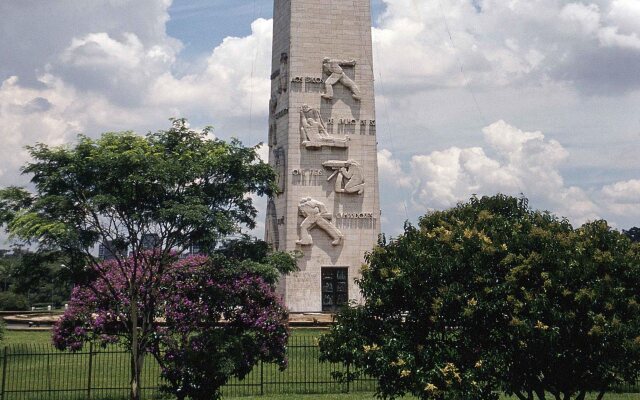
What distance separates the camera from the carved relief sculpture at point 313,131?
34.3 m

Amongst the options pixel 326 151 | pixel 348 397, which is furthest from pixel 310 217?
pixel 348 397

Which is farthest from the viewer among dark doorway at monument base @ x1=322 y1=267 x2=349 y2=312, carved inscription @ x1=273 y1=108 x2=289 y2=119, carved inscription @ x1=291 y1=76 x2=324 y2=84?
dark doorway at monument base @ x1=322 y1=267 x2=349 y2=312

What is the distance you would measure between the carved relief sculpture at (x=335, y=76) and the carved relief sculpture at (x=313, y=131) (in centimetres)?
98

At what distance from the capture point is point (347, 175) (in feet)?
114

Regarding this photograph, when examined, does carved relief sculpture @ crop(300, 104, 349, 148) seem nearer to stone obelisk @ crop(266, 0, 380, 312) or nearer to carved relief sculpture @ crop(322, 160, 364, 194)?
stone obelisk @ crop(266, 0, 380, 312)

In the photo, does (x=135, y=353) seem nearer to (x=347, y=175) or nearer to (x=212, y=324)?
(x=212, y=324)

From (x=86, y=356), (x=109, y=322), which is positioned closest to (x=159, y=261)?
(x=109, y=322)

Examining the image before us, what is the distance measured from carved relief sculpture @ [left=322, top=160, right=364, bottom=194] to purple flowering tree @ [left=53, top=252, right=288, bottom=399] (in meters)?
15.7

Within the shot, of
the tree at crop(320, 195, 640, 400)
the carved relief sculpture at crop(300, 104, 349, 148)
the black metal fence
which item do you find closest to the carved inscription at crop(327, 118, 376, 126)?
the carved relief sculpture at crop(300, 104, 349, 148)

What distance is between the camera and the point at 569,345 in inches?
590

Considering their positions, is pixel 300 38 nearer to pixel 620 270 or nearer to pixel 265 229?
pixel 265 229

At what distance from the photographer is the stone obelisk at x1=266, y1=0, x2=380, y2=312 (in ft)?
113

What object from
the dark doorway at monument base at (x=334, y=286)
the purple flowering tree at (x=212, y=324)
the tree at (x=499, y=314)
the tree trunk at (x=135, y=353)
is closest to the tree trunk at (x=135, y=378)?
the tree trunk at (x=135, y=353)

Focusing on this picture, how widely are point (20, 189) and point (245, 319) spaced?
587cm
